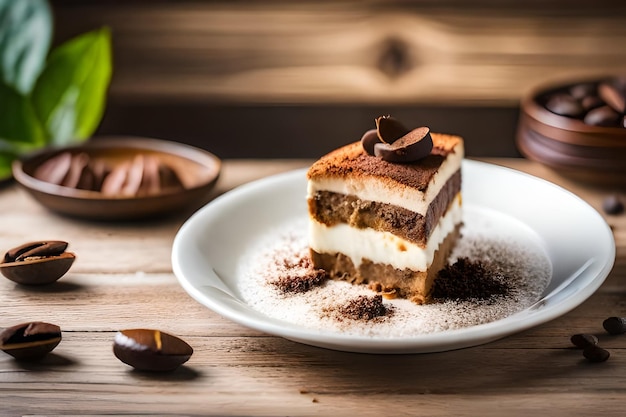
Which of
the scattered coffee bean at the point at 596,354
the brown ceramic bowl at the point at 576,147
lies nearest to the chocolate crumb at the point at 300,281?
the scattered coffee bean at the point at 596,354

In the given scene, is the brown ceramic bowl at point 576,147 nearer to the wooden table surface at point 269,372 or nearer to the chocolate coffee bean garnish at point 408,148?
the wooden table surface at point 269,372

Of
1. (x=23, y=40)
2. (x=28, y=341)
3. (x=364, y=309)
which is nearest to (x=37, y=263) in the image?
(x=28, y=341)

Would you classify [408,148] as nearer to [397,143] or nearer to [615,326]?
[397,143]

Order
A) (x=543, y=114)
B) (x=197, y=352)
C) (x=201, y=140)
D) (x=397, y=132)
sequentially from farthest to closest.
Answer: (x=201, y=140), (x=543, y=114), (x=397, y=132), (x=197, y=352)

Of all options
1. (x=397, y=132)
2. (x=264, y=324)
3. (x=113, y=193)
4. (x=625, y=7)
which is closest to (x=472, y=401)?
(x=264, y=324)

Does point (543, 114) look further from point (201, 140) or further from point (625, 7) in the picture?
point (201, 140)

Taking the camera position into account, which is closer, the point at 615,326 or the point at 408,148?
the point at 615,326
